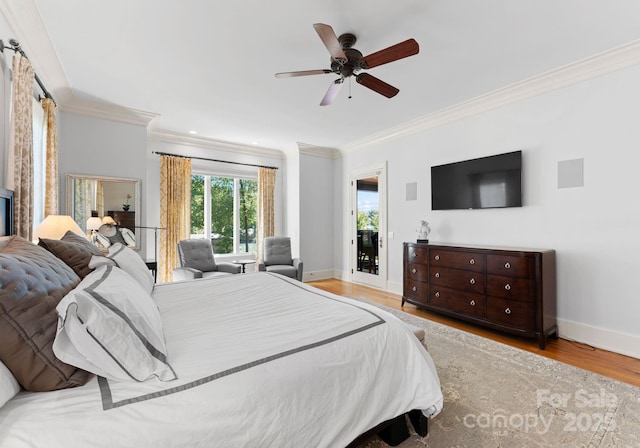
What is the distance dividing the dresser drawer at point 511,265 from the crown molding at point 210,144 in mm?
4620

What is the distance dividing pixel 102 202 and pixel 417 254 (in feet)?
14.4

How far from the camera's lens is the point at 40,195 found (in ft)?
10.3

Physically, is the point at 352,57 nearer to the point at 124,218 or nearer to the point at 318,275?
the point at 124,218

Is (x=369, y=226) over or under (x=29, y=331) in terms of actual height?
over

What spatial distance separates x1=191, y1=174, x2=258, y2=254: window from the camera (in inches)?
225

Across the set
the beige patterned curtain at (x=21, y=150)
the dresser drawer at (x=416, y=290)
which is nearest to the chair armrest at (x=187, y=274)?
→ the beige patterned curtain at (x=21, y=150)

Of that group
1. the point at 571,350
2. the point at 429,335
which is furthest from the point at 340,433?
the point at 571,350

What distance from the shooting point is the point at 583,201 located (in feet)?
9.98

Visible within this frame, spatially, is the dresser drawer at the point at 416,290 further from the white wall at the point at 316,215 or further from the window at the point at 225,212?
the window at the point at 225,212

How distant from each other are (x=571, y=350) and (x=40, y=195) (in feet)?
18.2

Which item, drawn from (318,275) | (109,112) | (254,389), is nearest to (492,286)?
(254,389)

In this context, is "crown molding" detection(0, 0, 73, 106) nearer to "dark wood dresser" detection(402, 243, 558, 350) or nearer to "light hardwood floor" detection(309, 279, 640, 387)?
"dark wood dresser" detection(402, 243, 558, 350)

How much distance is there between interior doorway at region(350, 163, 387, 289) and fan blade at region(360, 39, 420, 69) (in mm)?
3065

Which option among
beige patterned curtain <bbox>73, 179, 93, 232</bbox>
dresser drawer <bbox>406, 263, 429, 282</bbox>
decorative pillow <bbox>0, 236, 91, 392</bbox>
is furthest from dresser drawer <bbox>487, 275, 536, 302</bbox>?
beige patterned curtain <bbox>73, 179, 93, 232</bbox>
